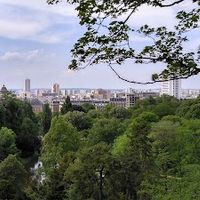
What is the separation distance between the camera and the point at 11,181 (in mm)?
19266

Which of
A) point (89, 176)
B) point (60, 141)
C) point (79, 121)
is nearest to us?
point (89, 176)

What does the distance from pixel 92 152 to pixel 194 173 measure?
12.4 feet

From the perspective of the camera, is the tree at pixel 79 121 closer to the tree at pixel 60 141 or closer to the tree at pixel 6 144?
the tree at pixel 6 144

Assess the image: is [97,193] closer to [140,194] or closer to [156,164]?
[140,194]

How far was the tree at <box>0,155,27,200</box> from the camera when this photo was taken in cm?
1919

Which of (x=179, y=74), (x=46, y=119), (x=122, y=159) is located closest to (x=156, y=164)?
(x=122, y=159)

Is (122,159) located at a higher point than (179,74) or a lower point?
lower

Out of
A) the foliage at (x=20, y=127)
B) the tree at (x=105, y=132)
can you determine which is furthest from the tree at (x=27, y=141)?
the tree at (x=105, y=132)

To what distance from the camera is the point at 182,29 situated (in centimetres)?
370

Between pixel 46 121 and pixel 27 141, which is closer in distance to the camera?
pixel 27 141

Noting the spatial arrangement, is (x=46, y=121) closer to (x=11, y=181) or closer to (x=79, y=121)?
Answer: (x=79, y=121)

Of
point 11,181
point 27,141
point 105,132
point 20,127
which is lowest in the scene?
point 27,141

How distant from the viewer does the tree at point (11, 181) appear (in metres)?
19.2

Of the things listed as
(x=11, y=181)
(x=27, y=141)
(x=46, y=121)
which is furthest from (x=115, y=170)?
(x=46, y=121)
